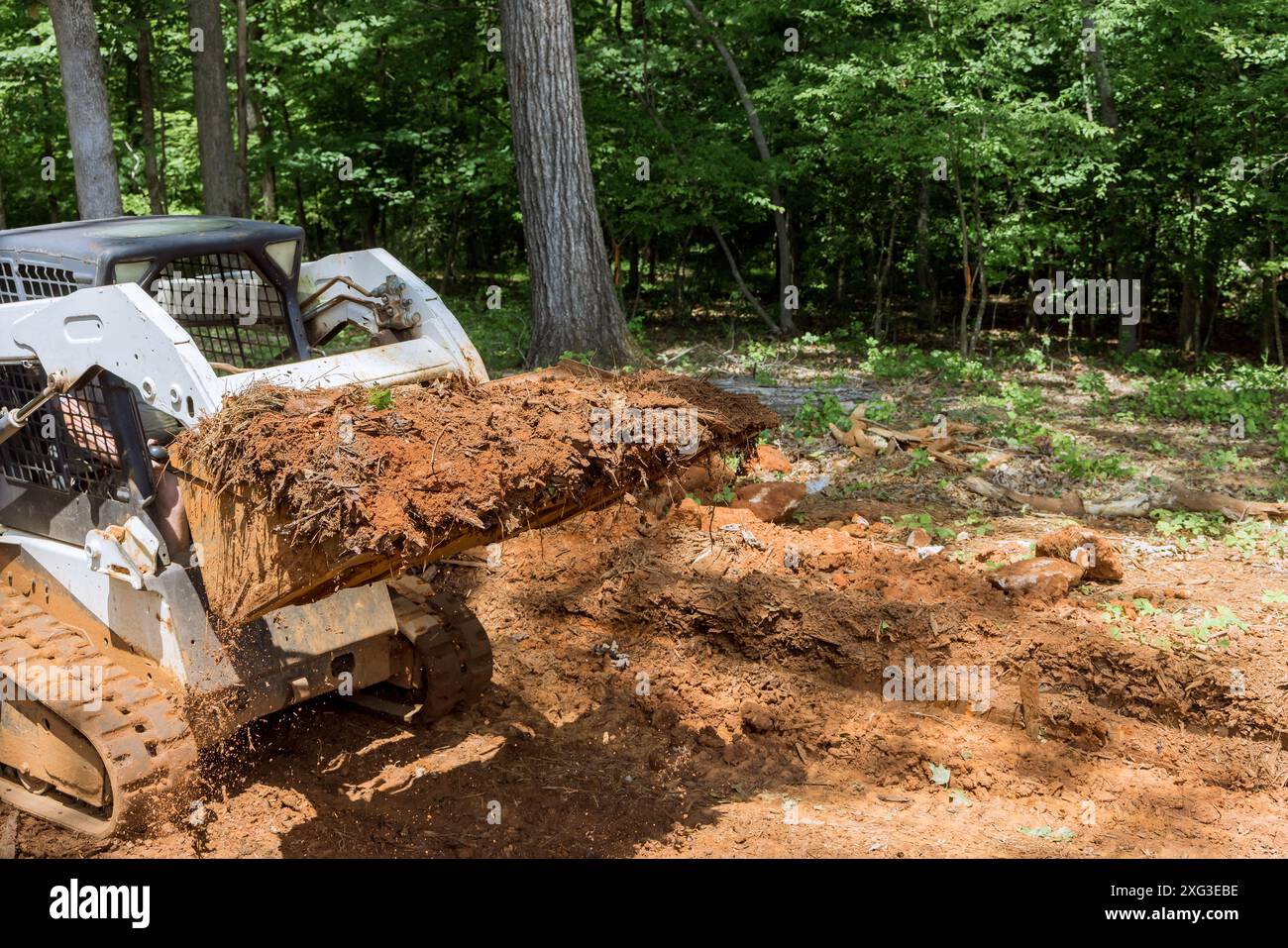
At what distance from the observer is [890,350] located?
44.1ft

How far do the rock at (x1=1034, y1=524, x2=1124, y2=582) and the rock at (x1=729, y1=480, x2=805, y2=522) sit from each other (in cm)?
174

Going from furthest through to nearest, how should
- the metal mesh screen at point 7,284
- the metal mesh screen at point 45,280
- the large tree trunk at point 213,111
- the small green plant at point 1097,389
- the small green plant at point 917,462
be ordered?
the large tree trunk at point 213,111 < the small green plant at point 1097,389 < the small green plant at point 917,462 < the metal mesh screen at point 7,284 < the metal mesh screen at point 45,280

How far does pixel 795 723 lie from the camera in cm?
554

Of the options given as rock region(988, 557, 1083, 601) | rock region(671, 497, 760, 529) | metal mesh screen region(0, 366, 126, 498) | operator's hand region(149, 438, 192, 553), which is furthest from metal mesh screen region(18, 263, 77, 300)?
rock region(988, 557, 1083, 601)

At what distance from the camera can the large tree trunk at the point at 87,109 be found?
9258 mm

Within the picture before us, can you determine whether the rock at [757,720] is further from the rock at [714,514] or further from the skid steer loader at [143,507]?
the rock at [714,514]

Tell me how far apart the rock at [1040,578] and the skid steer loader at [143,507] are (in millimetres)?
3218

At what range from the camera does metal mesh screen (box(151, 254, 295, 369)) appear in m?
5.07

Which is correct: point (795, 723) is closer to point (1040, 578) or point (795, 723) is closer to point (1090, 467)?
point (1040, 578)

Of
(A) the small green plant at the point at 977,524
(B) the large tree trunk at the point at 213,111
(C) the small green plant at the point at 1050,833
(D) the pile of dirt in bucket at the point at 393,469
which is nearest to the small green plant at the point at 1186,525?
(A) the small green plant at the point at 977,524

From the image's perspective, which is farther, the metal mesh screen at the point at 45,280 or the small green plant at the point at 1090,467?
the small green plant at the point at 1090,467

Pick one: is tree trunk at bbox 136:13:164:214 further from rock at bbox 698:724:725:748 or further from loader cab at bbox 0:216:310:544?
rock at bbox 698:724:725:748

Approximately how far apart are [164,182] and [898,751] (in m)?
20.3

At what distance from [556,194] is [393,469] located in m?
7.19
